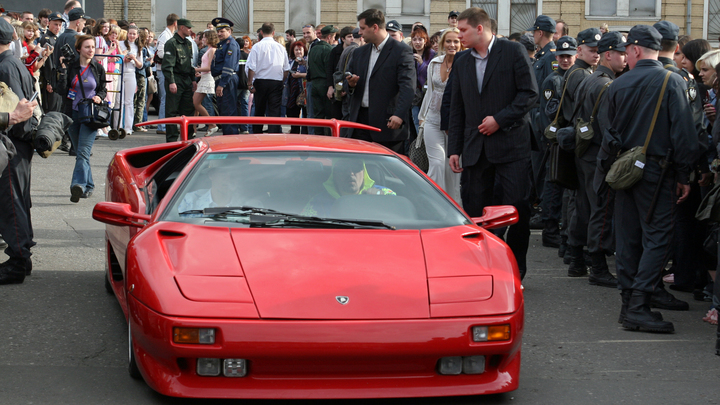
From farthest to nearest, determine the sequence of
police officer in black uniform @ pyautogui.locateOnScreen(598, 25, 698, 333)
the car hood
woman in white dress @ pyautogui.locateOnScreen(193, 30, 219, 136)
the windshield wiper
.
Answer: woman in white dress @ pyautogui.locateOnScreen(193, 30, 219, 136)
police officer in black uniform @ pyautogui.locateOnScreen(598, 25, 698, 333)
the windshield wiper
the car hood

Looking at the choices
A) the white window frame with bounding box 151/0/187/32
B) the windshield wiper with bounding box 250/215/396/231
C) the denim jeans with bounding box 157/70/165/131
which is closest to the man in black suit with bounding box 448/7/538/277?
the windshield wiper with bounding box 250/215/396/231

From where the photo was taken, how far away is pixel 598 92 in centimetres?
682

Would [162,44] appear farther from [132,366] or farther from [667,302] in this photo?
[132,366]

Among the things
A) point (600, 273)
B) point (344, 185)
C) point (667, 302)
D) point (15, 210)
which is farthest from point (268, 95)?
point (344, 185)

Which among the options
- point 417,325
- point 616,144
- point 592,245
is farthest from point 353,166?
point 592,245

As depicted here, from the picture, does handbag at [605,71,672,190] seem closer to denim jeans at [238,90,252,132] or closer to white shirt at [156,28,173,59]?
denim jeans at [238,90,252,132]

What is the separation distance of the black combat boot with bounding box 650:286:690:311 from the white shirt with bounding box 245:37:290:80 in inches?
390

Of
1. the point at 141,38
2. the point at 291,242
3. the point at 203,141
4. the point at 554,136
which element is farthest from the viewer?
the point at 141,38

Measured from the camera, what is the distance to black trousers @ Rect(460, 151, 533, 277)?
6.28m

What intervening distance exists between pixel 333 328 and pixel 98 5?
98.5ft

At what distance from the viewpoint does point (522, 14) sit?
105 ft

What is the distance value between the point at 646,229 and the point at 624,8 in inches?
1112

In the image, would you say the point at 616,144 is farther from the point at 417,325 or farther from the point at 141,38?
the point at 141,38

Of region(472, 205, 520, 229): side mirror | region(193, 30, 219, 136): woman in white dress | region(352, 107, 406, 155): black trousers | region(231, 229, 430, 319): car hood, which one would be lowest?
region(231, 229, 430, 319): car hood
